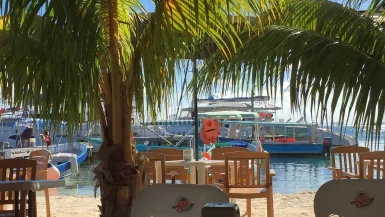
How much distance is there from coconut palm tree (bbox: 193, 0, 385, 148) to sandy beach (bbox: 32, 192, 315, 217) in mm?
3230

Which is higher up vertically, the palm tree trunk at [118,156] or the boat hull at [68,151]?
the palm tree trunk at [118,156]

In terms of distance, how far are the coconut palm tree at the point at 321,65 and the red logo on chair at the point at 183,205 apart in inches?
34.1

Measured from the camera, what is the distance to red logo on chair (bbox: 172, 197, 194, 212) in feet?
6.45

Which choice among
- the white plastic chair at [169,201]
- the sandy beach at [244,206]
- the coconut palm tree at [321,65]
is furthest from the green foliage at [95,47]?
the sandy beach at [244,206]

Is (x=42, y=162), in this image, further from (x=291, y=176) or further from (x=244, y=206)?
(x=291, y=176)

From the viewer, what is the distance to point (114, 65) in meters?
2.94

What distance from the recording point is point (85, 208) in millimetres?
6820

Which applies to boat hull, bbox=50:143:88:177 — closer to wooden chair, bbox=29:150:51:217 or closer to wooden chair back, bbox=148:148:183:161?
wooden chair, bbox=29:150:51:217

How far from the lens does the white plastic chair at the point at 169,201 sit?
1950mm

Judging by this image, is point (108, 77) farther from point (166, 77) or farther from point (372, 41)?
point (372, 41)

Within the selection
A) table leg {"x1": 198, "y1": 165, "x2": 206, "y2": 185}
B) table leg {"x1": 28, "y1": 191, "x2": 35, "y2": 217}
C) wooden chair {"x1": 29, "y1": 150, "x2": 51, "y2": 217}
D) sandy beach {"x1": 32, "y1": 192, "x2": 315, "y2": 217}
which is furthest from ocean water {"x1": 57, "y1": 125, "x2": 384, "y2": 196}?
table leg {"x1": 28, "y1": 191, "x2": 35, "y2": 217}

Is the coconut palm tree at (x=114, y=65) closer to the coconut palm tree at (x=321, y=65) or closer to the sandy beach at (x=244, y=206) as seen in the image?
the coconut palm tree at (x=321, y=65)

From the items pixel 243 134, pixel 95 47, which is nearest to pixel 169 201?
pixel 95 47

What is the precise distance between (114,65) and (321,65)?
1.13m
